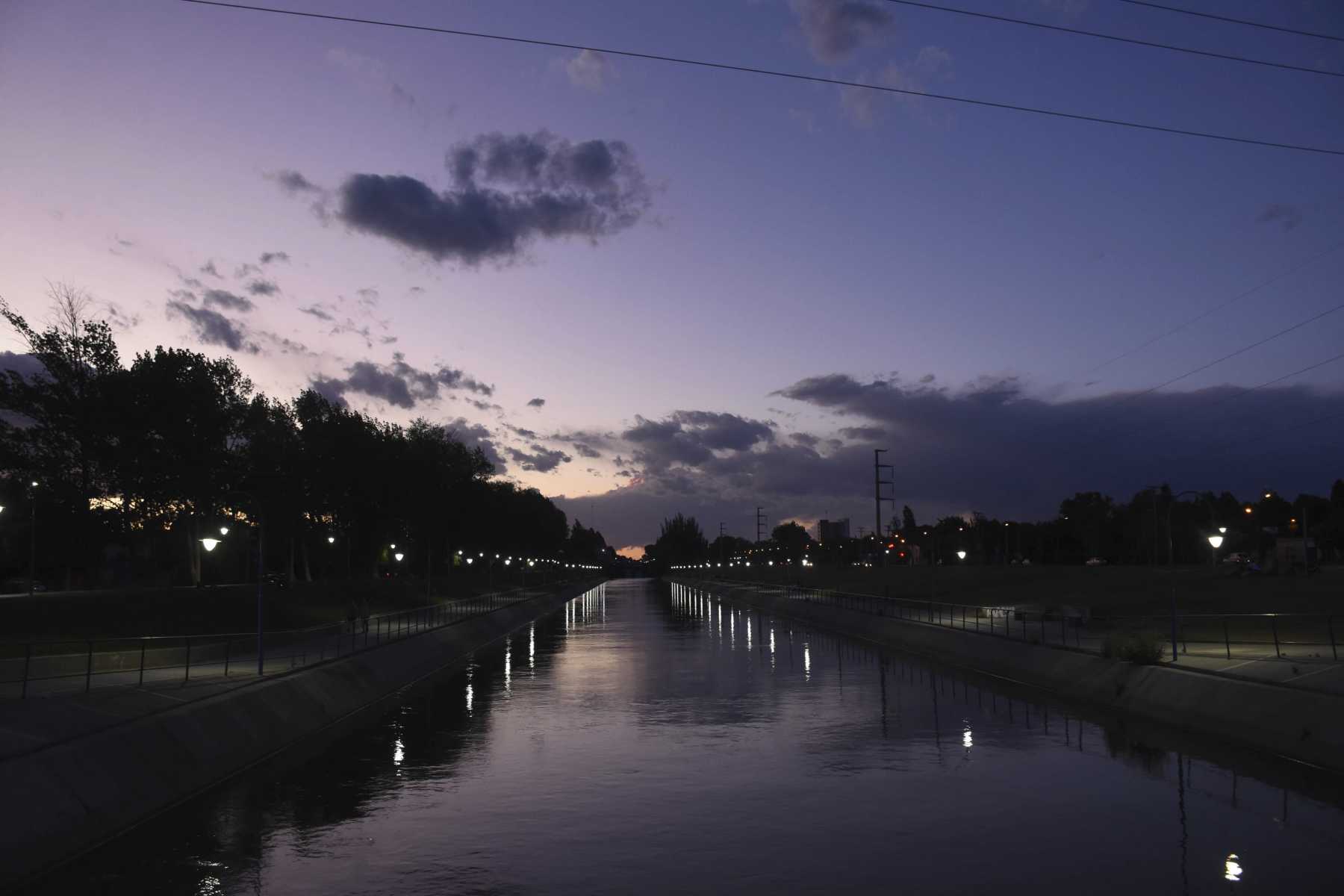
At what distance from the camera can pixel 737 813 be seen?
14.2 meters

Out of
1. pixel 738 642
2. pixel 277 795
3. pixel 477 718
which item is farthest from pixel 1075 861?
pixel 738 642

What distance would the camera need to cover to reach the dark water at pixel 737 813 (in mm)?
11180

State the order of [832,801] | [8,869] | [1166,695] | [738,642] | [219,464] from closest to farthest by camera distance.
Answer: [8,869] < [832,801] < [1166,695] < [738,642] < [219,464]

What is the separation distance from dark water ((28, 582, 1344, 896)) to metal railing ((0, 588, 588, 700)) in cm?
606

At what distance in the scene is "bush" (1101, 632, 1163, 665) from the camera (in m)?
28.0

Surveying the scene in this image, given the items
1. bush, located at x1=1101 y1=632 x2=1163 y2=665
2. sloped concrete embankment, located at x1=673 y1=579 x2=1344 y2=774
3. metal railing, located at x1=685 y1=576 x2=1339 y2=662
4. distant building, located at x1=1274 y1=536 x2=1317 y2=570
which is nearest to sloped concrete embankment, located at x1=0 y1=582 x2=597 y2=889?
sloped concrete embankment, located at x1=673 y1=579 x2=1344 y2=774

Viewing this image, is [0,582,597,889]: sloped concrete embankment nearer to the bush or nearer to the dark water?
the dark water

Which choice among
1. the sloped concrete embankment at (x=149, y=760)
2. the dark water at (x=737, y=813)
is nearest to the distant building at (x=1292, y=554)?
the dark water at (x=737, y=813)

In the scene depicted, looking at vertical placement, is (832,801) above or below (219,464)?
below

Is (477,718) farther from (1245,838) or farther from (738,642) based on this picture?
(738,642)

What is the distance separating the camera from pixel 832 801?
14906 millimetres

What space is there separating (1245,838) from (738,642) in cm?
4077

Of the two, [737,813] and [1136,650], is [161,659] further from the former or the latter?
[1136,650]

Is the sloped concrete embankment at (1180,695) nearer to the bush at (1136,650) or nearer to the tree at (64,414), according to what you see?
the bush at (1136,650)
